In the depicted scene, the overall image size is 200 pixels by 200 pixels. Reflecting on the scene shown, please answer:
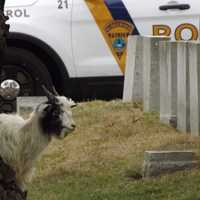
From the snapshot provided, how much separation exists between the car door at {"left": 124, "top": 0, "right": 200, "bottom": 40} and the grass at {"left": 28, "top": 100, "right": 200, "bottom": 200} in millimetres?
1437

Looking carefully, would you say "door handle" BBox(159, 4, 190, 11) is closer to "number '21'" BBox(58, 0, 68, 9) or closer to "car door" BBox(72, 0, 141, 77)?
"car door" BBox(72, 0, 141, 77)

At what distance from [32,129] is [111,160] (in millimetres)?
1833

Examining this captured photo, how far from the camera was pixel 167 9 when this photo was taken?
12570 millimetres

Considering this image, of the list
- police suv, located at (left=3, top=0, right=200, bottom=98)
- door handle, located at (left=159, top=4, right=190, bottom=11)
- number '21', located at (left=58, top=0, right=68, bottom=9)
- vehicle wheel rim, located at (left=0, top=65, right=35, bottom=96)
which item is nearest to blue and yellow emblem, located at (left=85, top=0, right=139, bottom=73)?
police suv, located at (left=3, top=0, right=200, bottom=98)

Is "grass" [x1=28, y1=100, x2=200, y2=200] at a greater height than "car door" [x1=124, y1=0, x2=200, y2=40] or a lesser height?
lesser

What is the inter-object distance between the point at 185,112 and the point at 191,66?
1.74 ft

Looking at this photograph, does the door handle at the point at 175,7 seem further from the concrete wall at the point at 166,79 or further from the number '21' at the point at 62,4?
the number '21' at the point at 62,4

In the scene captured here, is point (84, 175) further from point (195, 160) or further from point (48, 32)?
point (48, 32)

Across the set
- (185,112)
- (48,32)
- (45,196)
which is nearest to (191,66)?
(185,112)

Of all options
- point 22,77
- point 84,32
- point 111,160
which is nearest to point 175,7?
point 84,32

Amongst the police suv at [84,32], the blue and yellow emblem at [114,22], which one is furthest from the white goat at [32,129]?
the blue and yellow emblem at [114,22]

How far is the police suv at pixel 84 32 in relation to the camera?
1260 cm

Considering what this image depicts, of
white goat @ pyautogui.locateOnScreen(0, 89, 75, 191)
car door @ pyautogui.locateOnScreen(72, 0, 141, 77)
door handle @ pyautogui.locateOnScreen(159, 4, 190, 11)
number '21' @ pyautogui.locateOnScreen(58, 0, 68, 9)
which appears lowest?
white goat @ pyautogui.locateOnScreen(0, 89, 75, 191)

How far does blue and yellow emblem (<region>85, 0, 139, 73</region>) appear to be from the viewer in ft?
41.2
